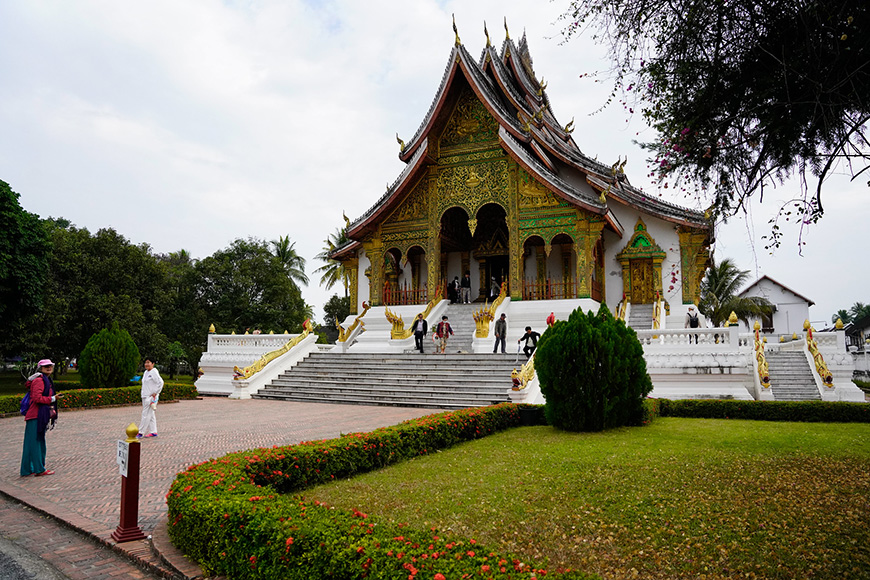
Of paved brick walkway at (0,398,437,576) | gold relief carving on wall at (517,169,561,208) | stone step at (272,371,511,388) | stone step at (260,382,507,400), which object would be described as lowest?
paved brick walkway at (0,398,437,576)

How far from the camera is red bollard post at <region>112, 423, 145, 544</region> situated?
4.40 metres

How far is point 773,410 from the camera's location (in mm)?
11047

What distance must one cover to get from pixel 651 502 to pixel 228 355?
16915mm

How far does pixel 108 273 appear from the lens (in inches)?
1017

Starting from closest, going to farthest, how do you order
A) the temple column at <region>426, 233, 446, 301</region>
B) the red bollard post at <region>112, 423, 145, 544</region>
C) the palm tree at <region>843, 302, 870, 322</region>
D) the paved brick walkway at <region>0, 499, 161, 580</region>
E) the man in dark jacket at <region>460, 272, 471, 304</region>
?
the paved brick walkway at <region>0, 499, 161, 580</region> → the red bollard post at <region>112, 423, 145, 544</region> → the temple column at <region>426, 233, 446, 301</region> → the man in dark jacket at <region>460, 272, 471, 304</region> → the palm tree at <region>843, 302, 870, 322</region>

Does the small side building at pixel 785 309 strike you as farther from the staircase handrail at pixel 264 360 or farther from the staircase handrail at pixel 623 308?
the staircase handrail at pixel 264 360

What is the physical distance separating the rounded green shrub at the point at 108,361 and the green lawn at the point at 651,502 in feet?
40.1

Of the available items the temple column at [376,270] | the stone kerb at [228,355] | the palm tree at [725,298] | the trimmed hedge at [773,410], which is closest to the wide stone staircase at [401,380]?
the stone kerb at [228,355]

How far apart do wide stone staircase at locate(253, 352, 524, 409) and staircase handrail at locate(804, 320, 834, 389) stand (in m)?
7.61

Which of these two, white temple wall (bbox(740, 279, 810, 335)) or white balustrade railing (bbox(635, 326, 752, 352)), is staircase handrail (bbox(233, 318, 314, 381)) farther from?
white temple wall (bbox(740, 279, 810, 335))

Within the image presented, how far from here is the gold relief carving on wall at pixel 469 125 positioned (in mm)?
21531

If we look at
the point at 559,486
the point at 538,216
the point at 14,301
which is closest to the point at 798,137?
the point at 559,486

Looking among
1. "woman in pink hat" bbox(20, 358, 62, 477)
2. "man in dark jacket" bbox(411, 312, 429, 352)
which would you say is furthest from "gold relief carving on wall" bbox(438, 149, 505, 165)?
"woman in pink hat" bbox(20, 358, 62, 477)

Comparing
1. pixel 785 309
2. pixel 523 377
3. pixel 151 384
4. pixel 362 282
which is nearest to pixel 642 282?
pixel 523 377
